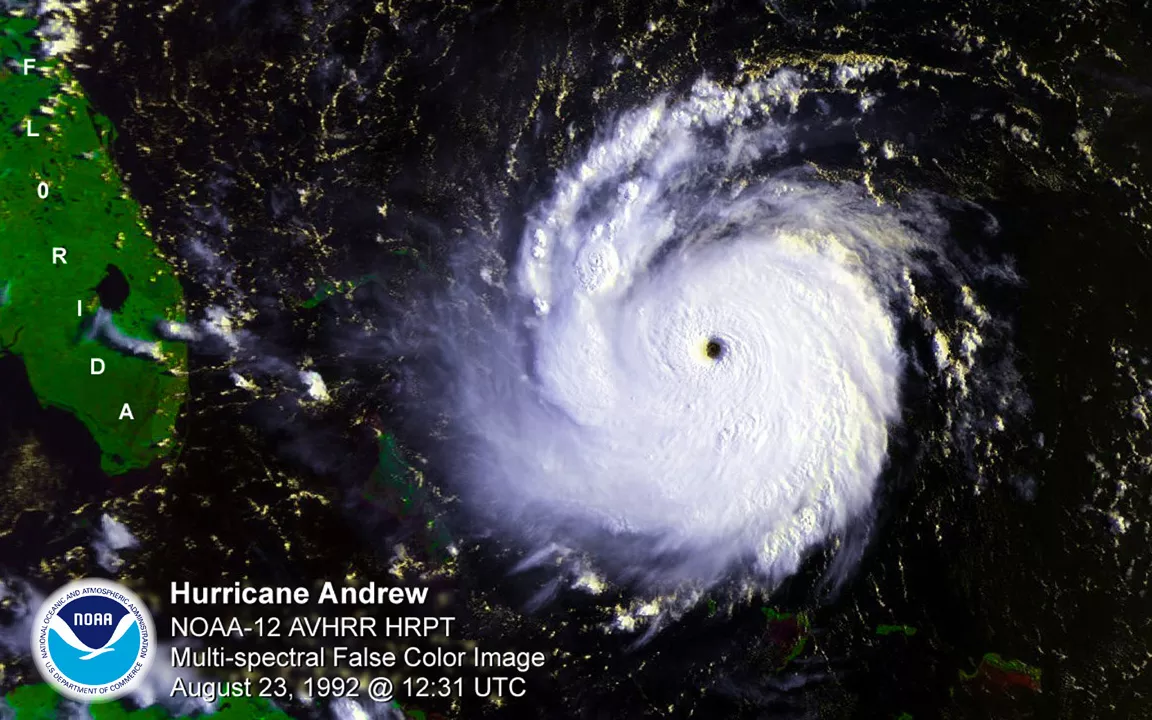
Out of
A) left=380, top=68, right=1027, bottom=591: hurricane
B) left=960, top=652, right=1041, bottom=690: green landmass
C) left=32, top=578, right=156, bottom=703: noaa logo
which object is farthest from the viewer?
left=380, top=68, right=1027, bottom=591: hurricane

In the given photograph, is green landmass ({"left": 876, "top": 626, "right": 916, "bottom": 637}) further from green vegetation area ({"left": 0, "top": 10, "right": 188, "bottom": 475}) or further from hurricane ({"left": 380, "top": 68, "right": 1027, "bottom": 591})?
green vegetation area ({"left": 0, "top": 10, "right": 188, "bottom": 475})

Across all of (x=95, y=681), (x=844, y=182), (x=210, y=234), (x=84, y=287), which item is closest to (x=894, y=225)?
(x=844, y=182)

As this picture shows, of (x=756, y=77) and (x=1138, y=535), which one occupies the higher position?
(x=756, y=77)

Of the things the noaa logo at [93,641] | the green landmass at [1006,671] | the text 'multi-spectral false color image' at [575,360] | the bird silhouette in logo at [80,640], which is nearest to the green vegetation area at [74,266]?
the text 'multi-spectral false color image' at [575,360]

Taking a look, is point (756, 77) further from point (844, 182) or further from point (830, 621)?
point (830, 621)

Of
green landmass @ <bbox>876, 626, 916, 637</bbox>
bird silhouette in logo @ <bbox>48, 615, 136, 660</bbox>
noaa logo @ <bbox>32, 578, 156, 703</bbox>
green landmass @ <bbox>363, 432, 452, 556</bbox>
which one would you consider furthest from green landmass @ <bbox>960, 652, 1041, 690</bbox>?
bird silhouette in logo @ <bbox>48, 615, 136, 660</bbox>

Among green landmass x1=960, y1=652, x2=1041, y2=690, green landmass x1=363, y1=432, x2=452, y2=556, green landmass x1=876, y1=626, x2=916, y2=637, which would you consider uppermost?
green landmass x1=363, y1=432, x2=452, y2=556

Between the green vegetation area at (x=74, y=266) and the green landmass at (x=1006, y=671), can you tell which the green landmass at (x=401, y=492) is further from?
the green landmass at (x=1006, y=671)

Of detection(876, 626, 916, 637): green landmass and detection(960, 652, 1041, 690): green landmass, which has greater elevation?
detection(876, 626, 916, 637): green landmass
